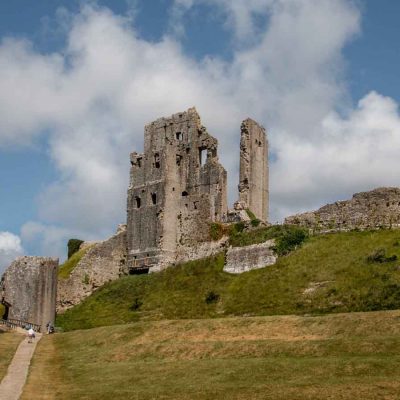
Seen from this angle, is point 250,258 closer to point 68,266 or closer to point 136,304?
point 136,304

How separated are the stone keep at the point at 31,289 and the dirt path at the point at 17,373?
10.6 meters

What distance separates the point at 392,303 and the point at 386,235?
1056cm

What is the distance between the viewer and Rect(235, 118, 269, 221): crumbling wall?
6512 centimetres

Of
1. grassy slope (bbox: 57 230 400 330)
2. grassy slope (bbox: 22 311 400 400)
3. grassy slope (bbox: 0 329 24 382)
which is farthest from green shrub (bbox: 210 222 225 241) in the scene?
grassy slope (bbox: 22 311 400 400)

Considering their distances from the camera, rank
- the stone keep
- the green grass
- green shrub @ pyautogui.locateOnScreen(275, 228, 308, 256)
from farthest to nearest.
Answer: the green grass, the stone keep, green shrub @ pyautogui.locateOnScreen(275, 228, 308, 256)

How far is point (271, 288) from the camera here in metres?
44.0

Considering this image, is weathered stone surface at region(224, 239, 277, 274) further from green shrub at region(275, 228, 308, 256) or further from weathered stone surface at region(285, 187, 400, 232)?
weathered stone surface at region(285, 187, 400, 232)

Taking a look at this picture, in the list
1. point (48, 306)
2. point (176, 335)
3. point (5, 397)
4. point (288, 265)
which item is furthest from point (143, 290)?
point (5, 397)

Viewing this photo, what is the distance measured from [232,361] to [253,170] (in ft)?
128

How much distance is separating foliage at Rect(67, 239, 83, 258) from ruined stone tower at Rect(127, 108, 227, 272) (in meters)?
13.3

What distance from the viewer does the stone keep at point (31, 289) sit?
53.6 meters

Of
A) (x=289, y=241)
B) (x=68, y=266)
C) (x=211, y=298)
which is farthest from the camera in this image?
(x=68, y=266)

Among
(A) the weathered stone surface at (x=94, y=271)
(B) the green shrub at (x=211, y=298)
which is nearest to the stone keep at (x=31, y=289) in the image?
(A) the weathered stone surface at (x=94, y=271)

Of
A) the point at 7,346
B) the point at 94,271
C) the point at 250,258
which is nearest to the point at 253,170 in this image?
the point at 94,271
